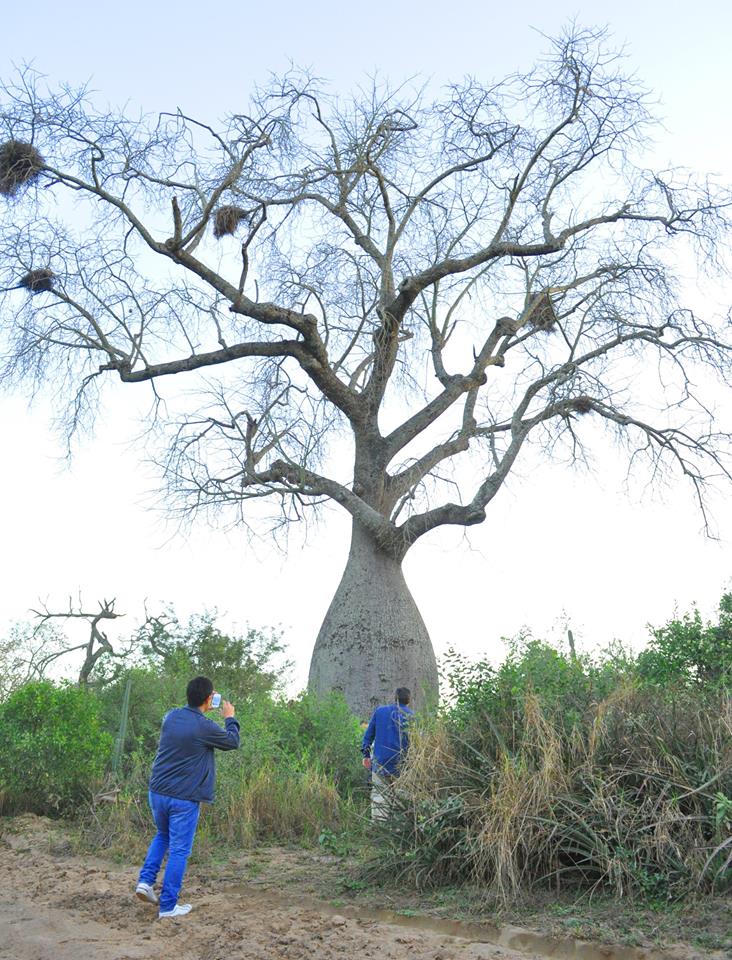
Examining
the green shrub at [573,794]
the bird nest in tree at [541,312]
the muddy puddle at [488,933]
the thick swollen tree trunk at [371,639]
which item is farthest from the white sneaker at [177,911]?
the bird nest in tree at [541,312]

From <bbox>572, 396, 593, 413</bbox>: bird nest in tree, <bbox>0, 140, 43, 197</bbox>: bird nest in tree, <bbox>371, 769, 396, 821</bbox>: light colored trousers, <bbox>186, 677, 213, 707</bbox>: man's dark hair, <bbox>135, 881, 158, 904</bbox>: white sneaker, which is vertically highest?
<bbox>0, 140, 43, 197</bbox>: bird nest in tree

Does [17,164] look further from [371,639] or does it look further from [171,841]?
[171,841]

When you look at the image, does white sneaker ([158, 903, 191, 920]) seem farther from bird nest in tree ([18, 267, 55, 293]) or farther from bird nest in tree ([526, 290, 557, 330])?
bird nest in tree ([526, 290, 557, 330])

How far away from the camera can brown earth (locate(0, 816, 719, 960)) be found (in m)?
5.73

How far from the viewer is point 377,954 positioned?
5.68 m

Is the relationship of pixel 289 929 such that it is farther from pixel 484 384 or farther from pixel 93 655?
pixel 93 655

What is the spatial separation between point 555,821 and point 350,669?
26.9 ft

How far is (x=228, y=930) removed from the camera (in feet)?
20.7

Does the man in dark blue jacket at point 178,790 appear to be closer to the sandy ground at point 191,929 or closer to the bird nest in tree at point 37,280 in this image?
the sandy ground at point 191,929

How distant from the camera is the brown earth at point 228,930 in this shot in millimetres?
5727

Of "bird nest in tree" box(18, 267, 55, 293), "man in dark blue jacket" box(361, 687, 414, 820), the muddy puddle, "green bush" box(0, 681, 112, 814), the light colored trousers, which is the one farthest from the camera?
"bird nest in tree" box(18, 267, 55, 293)

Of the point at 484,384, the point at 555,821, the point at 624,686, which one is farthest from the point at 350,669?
the point at 555,821

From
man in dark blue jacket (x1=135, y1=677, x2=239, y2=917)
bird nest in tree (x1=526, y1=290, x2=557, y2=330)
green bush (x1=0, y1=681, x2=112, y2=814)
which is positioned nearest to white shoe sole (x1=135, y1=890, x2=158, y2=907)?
man in dark blue jacket (x1=135, y1=677, x2=239, y2=917)

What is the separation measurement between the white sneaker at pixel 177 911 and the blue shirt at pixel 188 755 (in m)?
0.70
